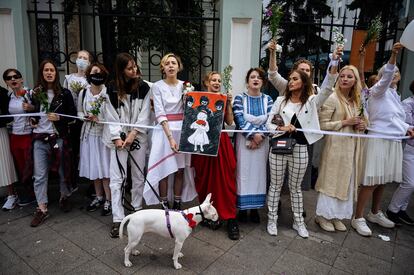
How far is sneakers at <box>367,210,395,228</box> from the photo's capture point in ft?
13.3

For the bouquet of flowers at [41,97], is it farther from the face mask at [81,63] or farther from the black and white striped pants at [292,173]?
the black and white striped pants at [292,173]

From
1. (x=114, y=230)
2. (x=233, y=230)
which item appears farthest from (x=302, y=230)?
(x=114, y=230)

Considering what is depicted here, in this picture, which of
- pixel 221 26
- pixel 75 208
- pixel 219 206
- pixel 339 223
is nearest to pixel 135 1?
pixel 221 26

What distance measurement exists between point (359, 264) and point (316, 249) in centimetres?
43

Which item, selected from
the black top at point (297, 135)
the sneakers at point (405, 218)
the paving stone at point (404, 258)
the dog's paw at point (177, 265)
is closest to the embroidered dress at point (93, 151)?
the dog's paw at point (177, 265)

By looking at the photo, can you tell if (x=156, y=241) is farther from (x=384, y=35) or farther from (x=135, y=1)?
(x=384, y=35)

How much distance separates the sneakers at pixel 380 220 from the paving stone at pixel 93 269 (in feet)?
10.8

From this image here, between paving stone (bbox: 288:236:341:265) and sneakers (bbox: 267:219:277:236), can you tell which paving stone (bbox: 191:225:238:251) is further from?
paving stone (bbox: 288:236:341:265)

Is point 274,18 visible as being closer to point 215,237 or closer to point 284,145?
point 284,145

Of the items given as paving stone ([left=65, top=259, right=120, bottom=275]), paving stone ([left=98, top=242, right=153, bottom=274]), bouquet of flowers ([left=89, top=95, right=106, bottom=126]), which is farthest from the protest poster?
paving stone ([left=65, top=259, right=120, bottom=275])

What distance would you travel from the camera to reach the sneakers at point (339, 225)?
3.90m

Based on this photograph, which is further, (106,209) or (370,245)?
(106,209)

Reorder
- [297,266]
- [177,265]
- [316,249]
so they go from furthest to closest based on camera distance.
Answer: [316,249] < [297,266] < [177,265]

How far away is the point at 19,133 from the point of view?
4176 millimetres
